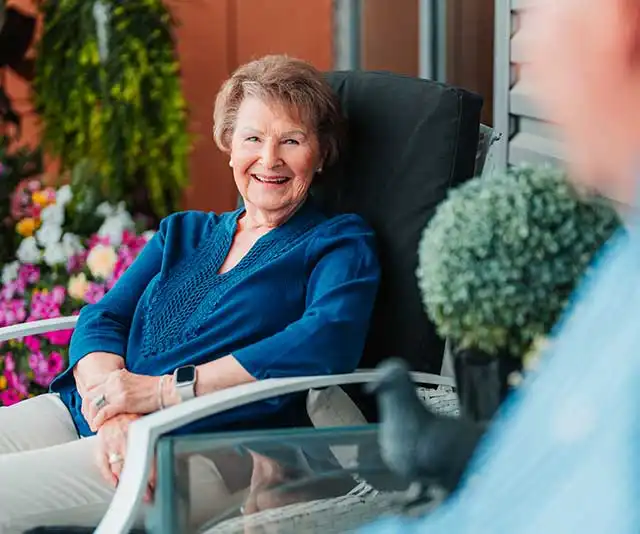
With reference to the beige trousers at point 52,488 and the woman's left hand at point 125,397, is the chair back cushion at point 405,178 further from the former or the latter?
the beige trousers at point 52,488

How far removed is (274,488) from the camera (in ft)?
4.37

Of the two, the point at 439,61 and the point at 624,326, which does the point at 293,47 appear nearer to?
the point at 439,61

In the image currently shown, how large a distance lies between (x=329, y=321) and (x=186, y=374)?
0.89 ft

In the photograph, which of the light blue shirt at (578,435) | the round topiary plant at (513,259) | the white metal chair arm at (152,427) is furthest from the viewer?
the white metal chair arm at (152,427)

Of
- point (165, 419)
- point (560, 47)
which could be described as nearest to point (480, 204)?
point (560, 47)

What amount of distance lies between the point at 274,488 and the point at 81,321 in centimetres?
108

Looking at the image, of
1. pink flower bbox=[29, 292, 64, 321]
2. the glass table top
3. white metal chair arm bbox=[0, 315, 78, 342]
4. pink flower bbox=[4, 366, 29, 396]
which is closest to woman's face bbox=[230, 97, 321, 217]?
white metal chair arm bbox=[0, 315, 78, 342]

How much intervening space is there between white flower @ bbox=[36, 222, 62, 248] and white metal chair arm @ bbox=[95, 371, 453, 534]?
1720mm

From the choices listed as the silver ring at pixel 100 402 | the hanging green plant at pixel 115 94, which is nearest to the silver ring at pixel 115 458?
the silver ring at pixel 100 402

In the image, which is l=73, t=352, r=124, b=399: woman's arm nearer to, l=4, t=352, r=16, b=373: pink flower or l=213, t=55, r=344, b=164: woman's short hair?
l=213, t=55, r=344, b=164: woman's short hair

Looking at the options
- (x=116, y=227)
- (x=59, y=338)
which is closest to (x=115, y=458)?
(x=59, y=338)

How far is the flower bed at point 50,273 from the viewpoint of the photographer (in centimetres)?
329

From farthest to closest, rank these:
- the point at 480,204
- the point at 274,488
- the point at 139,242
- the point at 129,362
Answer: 1. the point at 139,242
2. the point at 129,362
3. the point at 274,488
4. the point at 480,204

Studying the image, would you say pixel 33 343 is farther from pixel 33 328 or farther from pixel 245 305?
pixel 245 305
